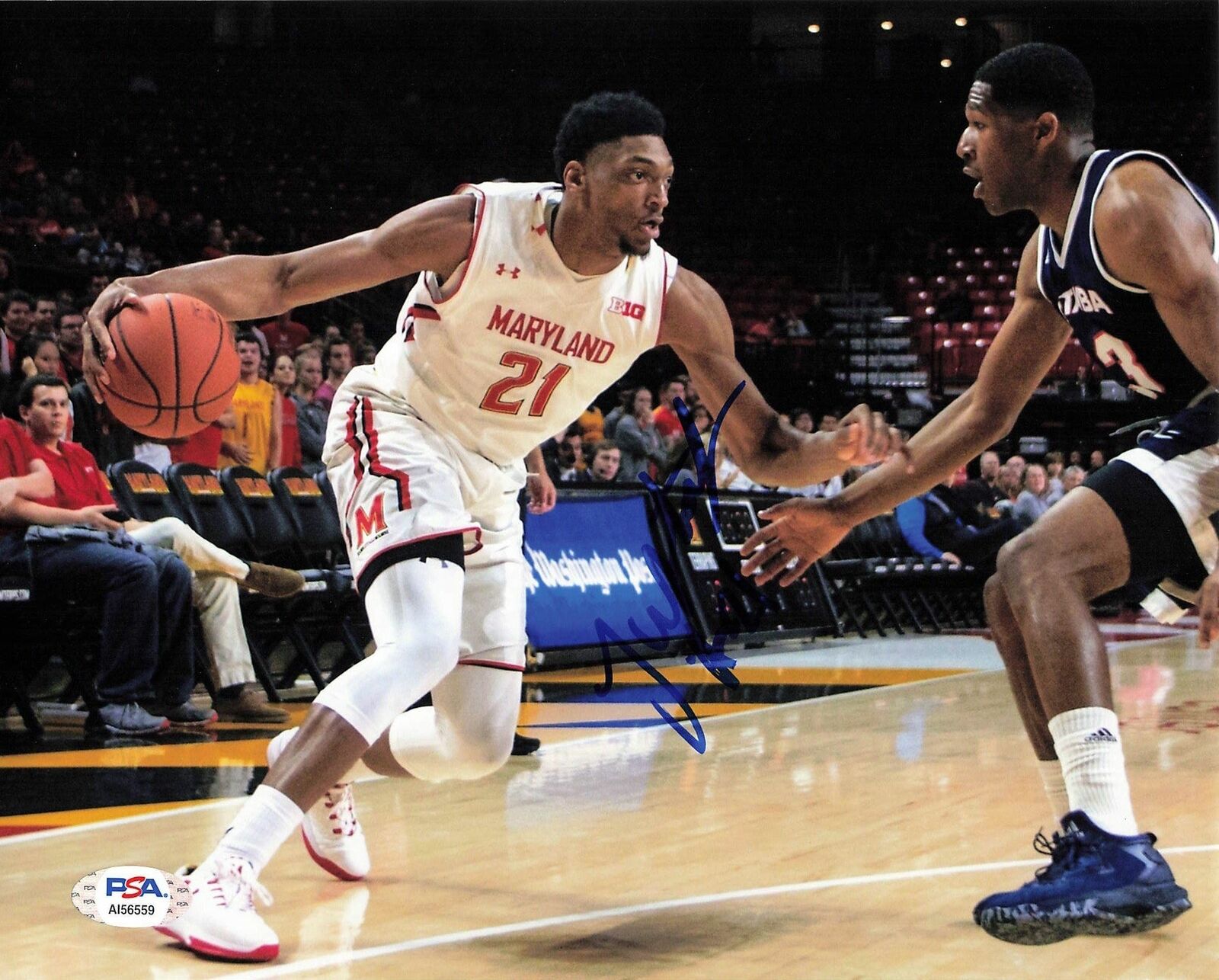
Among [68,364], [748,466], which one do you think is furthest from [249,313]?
[68,364]

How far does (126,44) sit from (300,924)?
17829 millimetres

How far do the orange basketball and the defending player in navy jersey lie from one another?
1221 millimetres

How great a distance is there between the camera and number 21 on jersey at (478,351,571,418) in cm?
343

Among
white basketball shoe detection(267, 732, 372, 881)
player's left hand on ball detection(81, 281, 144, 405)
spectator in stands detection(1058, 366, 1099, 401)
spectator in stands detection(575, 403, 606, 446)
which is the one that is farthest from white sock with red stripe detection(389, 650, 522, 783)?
spectator in stands detection(1058, 366, 1099, 401)

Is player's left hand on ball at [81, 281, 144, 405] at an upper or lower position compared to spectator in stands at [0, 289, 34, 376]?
upper

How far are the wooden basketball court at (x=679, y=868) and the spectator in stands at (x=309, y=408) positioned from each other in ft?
10.4

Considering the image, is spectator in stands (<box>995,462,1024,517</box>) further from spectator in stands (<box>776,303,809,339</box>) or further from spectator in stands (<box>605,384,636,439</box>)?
spectator in stands (<box>776,303,809,339</box>)

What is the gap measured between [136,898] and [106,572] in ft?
11.1

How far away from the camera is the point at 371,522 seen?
10.7ft

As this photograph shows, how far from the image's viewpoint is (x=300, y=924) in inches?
125

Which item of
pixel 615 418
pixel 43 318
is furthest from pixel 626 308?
pixel 615 418

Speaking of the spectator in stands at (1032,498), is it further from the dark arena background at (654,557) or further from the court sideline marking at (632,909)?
the court sideline marking at (632,909)
